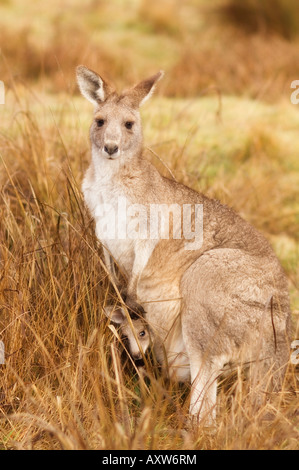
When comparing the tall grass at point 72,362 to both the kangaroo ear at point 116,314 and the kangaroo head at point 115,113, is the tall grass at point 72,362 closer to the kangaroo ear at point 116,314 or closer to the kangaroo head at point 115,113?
the kangaroo ear at point 116,314

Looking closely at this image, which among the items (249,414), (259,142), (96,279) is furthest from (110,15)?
(249,414)

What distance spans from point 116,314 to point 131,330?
141 millimetres

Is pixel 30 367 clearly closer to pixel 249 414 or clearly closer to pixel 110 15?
pixel 249 414

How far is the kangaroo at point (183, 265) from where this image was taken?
322 centimetres

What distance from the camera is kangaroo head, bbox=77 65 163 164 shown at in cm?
343

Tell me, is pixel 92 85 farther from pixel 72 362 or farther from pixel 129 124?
pixel 72 362

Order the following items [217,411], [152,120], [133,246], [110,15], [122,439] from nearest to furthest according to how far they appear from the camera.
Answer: [122,439] < [217,411] < [133,246] < [152,120] < [110,15]

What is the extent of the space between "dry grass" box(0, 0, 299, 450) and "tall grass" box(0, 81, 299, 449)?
0.03 ft

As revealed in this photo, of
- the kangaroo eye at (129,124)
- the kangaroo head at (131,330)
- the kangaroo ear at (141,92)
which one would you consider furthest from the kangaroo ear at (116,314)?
the kangaroo ear at (141,92)

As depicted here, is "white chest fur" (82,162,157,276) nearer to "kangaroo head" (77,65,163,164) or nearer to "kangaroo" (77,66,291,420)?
"kangaroo" (77,66,291,420)

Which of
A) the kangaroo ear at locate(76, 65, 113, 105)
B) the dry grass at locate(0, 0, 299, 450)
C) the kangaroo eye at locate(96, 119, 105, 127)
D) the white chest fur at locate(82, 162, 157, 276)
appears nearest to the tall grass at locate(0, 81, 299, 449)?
the dry grass at locate(0, 0, 299, 450)

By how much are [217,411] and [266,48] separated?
8.01 meters

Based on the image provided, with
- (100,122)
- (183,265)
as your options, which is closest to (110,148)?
(100,122)

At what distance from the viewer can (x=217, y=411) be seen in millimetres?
3197
